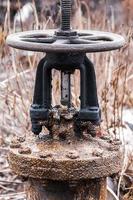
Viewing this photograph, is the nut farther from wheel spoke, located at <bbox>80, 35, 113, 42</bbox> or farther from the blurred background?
the blurred background

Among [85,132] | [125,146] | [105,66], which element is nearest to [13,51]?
[105,66]

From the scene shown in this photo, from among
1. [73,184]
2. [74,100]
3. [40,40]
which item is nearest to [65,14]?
[40,40]

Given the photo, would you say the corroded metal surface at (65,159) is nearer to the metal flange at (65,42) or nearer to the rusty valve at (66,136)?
the rusty valve at (66,136)

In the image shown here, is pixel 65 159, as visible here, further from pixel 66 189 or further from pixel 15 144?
pixel 15 144

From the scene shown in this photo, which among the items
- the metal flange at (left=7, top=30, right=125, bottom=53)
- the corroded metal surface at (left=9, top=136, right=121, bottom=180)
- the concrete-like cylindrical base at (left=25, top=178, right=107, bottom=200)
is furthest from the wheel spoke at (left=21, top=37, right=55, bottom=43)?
the concrete-like cylindrical base at (left=25, top=178, right=107, bottom=200)

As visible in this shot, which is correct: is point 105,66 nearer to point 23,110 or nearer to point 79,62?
point 23,110

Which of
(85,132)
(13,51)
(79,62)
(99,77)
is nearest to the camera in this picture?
(79,62)

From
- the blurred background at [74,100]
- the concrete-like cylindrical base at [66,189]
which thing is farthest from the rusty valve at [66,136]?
the blurred background at [74,100]
